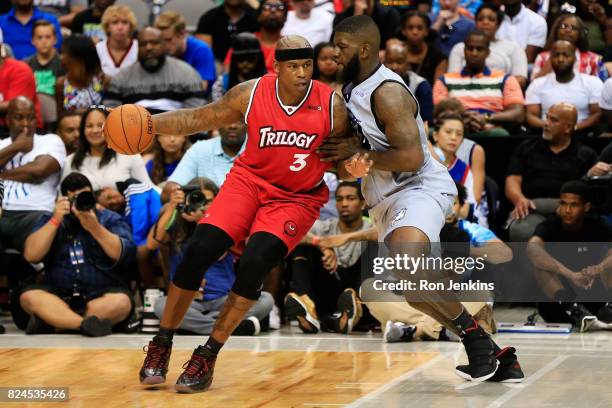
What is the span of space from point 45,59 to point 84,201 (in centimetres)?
378

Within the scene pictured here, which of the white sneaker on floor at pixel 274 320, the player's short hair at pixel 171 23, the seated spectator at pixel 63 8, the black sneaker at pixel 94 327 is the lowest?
the white sneaker on floor at pixel 274 320

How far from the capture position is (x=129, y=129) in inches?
248

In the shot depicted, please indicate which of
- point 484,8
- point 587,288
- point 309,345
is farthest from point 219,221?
point 484,8

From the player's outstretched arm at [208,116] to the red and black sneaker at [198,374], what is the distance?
1.32 meters

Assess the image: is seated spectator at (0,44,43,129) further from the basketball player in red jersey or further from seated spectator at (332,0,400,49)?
the basketball player in red jersey

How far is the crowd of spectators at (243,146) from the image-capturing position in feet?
28.7

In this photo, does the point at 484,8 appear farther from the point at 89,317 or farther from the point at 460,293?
the point at 89,317

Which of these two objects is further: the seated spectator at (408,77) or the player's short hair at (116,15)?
the player's short hair at (116,15)

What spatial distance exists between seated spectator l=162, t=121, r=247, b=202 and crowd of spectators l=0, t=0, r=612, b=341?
2cm

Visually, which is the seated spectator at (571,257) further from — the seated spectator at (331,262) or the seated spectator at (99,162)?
the seated spectator at (99,162)

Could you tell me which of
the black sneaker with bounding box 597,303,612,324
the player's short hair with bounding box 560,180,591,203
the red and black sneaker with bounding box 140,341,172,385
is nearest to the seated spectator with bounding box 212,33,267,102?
the player's short hair with bounding box 560,180,591,203

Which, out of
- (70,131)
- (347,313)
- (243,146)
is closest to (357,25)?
(347,313)

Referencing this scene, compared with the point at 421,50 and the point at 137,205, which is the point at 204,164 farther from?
the point at 421,50

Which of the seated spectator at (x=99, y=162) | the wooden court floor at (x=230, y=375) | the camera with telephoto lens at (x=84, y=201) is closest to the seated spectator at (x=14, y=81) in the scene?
the seated spectator at (x=99, y=162)
